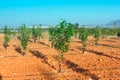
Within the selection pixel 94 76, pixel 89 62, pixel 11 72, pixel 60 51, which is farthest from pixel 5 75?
pixel 89 62

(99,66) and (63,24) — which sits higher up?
(63,24)

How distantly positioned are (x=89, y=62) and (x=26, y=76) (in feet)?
27.0

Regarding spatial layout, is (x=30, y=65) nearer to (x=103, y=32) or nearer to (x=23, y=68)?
(x=23, y=68)

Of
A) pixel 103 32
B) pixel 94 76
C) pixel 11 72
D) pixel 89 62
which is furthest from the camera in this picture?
pixel 103 32

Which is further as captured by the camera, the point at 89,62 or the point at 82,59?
the point at 82,59

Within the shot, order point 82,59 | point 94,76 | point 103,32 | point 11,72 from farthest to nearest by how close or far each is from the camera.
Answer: point 103,32 < point 82,59 < point 11,72 < point 94,76

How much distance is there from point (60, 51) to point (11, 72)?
15.0 ft

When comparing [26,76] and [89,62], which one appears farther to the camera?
[89,62]

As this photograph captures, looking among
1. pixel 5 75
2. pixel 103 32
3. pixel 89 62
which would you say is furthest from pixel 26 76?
pixel 103 32

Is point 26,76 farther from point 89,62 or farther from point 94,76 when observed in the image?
point 89,62

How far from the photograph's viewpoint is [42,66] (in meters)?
28.2

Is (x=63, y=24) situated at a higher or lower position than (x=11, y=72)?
higher

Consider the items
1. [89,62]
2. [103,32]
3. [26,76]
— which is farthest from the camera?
[103,32]

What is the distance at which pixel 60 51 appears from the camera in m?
26.8
